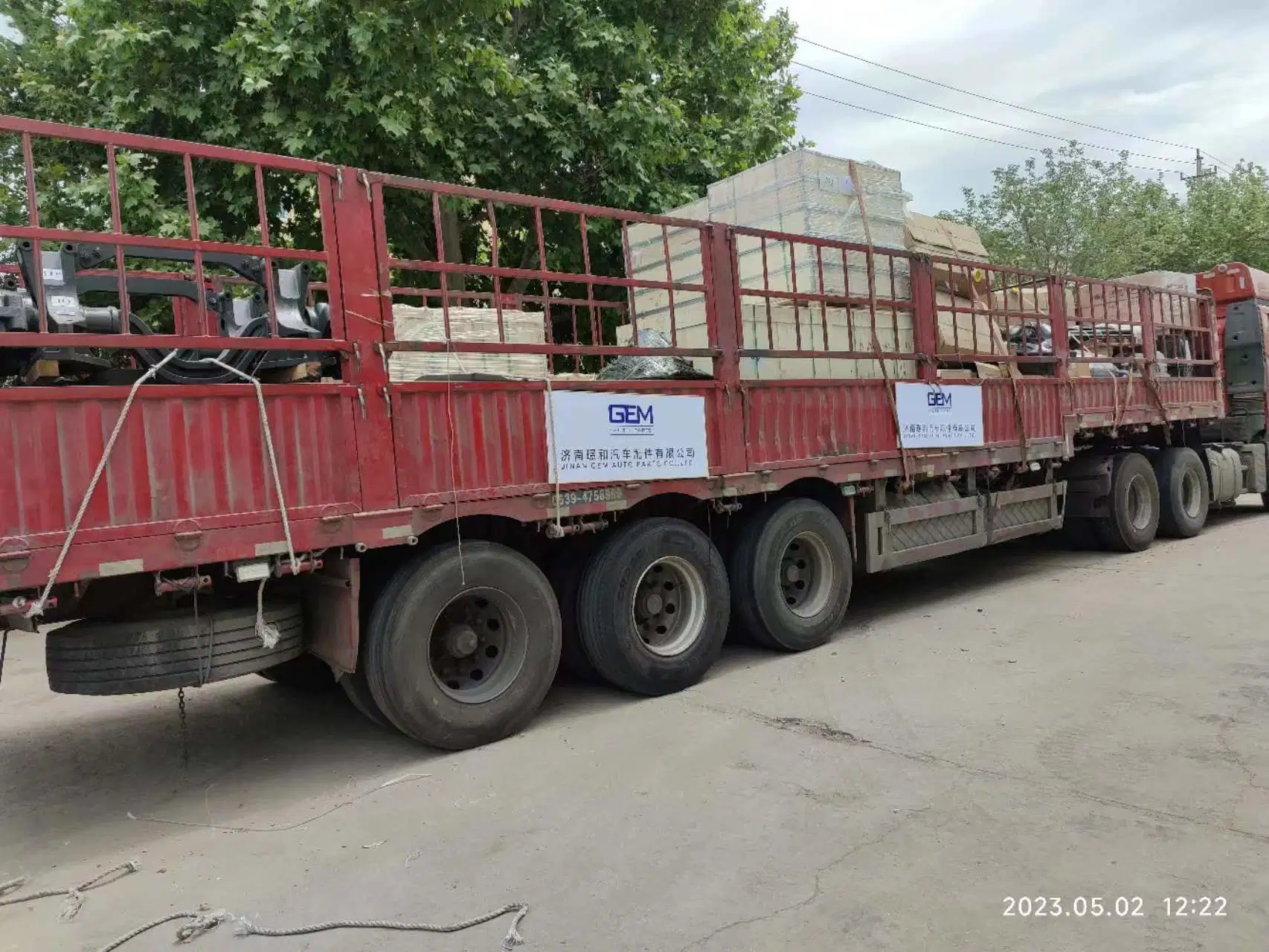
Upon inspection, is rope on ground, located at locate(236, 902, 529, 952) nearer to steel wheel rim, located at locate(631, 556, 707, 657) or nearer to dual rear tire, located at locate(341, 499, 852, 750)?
dual rear tire, located at locate(341, 499, 852, 750)

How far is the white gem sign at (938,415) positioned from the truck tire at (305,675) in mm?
4555

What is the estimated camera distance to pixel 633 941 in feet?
9.00

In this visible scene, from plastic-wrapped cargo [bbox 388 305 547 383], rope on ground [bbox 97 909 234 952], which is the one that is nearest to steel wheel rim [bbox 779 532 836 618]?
plastic-wrapped cargo [bbox 388 305 547 383]

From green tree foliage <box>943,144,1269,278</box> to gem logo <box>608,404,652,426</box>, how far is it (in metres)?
21.3

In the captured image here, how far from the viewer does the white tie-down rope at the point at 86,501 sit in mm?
3312

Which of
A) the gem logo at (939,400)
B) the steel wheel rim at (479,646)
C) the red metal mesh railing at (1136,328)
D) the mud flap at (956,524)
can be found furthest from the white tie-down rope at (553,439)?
the red metal mesh railing at (1136,328)

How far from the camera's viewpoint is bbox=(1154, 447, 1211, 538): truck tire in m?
10.6

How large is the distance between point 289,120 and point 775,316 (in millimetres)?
4990

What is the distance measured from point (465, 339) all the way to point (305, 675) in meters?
2.51

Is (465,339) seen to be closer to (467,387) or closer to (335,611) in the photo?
(467,387)

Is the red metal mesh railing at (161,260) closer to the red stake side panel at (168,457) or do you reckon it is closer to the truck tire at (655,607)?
the red stake side panel at (168,457)

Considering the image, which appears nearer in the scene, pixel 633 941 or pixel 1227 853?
pixel 633 941

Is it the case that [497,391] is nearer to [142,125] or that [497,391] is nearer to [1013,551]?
[142,125]

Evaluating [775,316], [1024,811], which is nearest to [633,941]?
[1024,811]
